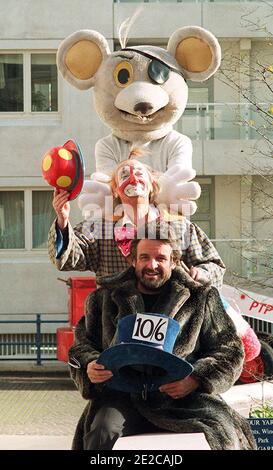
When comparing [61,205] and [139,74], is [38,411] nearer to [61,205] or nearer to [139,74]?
[139,74]

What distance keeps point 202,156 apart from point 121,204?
10.1 meters

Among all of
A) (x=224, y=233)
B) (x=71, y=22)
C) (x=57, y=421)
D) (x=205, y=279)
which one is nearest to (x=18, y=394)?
(x=57, y=421)

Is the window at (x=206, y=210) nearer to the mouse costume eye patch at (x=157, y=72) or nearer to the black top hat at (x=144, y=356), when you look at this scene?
the mouse costume eye patch at (x=157, y=72)

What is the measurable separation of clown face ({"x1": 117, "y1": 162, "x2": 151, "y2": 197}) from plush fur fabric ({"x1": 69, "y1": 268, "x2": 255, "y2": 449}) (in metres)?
0.64

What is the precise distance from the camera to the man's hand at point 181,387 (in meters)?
3.54

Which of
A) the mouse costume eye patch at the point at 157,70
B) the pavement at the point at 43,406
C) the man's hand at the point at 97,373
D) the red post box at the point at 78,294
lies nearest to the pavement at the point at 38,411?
the pavement at the point at 43,406

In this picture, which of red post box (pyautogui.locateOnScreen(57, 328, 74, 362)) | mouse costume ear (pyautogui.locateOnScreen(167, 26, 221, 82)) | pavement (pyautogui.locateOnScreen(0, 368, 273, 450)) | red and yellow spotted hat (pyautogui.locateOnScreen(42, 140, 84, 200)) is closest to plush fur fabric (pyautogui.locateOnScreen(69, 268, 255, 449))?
red and yellow spotted hat (pyautogui.locateOnScreen(42, 140, 84, 200))

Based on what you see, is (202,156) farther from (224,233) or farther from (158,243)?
(158,243)

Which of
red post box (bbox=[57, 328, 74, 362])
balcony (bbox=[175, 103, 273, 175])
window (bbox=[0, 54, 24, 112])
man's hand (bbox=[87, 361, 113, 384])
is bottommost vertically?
red post box (bbox=[57, 328, 74, 362])

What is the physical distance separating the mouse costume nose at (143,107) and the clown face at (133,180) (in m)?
0.50

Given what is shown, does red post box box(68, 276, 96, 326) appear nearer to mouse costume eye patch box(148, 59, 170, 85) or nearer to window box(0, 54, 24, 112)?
mouse costume eye patch box(148, 59, 170, 85)

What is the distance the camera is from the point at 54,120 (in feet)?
47.1

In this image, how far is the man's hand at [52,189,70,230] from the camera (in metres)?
3.89

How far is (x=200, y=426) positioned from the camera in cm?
355
